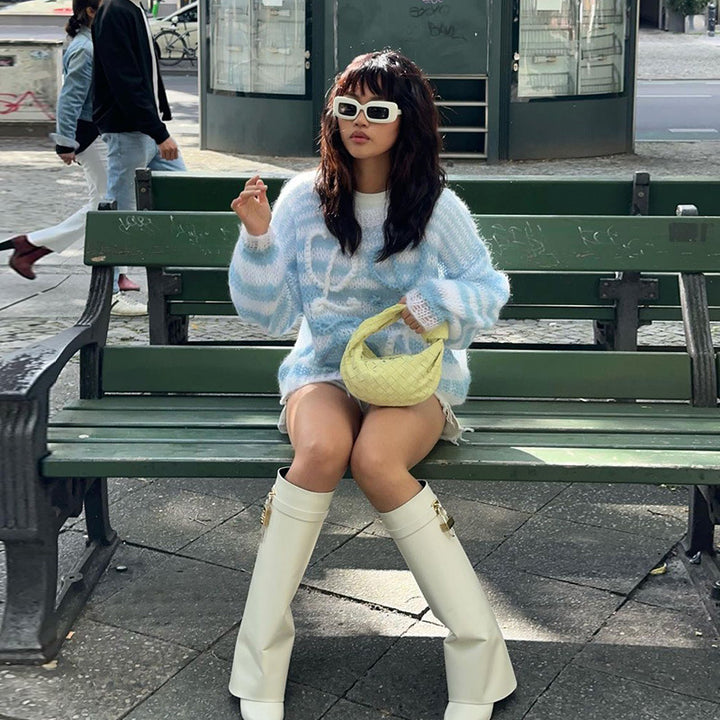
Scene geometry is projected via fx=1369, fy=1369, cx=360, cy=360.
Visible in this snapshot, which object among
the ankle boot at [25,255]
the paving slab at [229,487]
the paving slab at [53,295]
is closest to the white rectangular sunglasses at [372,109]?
the paving slab at [229,487]

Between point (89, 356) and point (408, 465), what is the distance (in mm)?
1192

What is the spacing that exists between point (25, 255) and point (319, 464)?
15.7 ft

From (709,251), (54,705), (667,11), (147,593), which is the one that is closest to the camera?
(54,705)

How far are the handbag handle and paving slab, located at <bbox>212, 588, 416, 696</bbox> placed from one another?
31.0 inches

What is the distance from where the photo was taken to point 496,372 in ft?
13.2

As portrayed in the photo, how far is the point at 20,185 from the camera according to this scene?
1205 cm

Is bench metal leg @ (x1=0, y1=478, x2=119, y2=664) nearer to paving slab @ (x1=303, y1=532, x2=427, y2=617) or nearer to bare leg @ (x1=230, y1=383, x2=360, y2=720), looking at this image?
bare leg @ (x1=230, y1=383, x2=360, y2=720)

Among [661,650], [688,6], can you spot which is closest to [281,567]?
[661,650]

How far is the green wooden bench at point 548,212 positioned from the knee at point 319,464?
6.87 feet

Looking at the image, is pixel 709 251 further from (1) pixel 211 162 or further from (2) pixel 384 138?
(1) pixel 211 162

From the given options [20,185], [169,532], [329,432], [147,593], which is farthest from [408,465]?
[20,185]

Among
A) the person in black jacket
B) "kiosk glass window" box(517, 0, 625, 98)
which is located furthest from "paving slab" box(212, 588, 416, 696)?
"kiosk glass window" box(517, 0, 625, 98)

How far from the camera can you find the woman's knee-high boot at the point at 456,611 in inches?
123

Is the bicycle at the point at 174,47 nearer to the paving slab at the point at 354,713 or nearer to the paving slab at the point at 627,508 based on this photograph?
the paving slab at the point at 627,508
